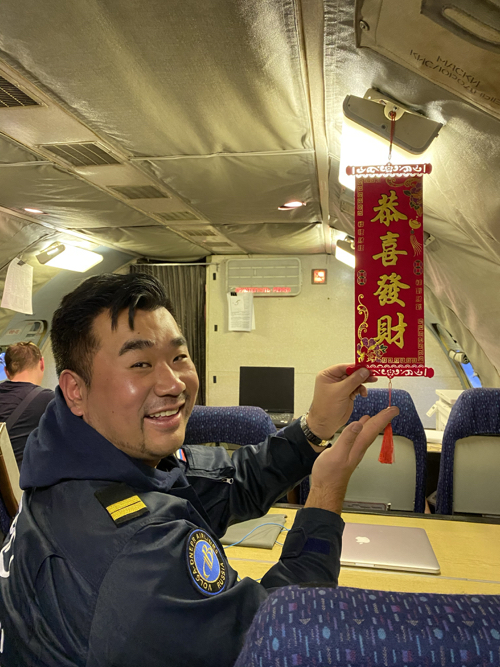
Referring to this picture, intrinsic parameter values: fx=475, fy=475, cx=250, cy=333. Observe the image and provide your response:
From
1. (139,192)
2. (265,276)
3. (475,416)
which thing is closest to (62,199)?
(139,192)

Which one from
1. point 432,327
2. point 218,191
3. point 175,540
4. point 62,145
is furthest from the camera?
point 432,327

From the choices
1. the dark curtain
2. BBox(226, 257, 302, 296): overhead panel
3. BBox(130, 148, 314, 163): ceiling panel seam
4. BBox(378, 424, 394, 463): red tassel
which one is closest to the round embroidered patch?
BBox(378, 424, 394, 463): red tassel

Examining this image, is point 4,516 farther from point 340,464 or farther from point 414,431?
point 414,431

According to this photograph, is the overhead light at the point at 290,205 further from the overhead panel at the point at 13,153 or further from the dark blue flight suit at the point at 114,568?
the dark blue flight suit at the point at 114,568

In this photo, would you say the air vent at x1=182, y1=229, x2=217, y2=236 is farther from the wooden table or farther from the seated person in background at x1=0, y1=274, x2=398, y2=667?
the seated person in background at x1=0, y1=274, x2=398, y2=667

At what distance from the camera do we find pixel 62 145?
6.86 feet

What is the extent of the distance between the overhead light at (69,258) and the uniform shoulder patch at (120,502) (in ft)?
12.4

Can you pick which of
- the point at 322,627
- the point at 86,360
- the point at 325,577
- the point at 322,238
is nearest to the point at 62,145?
the point at 86,360

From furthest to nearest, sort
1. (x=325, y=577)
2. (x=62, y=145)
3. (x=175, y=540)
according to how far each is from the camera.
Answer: (x=62, y=145) < (x=325, y=577) < (x=175, y=540)

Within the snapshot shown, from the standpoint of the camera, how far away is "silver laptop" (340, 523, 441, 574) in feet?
5.22

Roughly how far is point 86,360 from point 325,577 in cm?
71

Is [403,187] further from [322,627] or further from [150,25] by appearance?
[322,627]

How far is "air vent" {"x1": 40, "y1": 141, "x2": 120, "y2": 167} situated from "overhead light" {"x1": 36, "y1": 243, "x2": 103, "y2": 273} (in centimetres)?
213

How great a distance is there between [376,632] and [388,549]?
132cm
